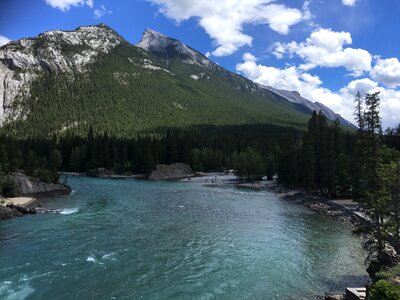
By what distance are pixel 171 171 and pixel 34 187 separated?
8153 cm

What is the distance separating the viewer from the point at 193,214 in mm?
63406

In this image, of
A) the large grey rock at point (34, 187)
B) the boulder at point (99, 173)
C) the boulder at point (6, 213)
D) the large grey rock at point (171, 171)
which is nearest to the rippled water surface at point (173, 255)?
the boulder at point (6, 213)

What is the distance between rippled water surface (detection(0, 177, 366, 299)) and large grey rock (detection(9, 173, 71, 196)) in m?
21.8

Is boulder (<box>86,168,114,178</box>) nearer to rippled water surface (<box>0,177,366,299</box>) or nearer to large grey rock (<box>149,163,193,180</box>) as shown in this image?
large grey rock (<box>149,163,193,180</box>)

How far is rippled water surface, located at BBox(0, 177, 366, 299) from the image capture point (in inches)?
1166

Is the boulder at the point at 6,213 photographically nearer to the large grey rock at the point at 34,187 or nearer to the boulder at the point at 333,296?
the large grey rock at the point at 34,187

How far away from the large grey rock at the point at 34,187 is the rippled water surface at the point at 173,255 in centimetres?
2176

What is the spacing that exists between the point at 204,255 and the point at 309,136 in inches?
2853

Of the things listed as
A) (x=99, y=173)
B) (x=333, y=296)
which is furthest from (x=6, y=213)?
(x=99, y=173)

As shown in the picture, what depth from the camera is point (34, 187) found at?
84625 mm

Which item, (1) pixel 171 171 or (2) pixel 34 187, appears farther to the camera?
(1) pixel 171 171

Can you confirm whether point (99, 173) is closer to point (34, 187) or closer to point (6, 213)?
point (34, 187)

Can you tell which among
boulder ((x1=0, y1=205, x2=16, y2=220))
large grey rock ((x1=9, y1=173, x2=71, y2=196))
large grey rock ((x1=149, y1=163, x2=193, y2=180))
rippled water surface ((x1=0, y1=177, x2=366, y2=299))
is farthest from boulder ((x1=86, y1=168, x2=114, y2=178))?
boulder ((x1=0, y1=205, x2=16, y2=220))

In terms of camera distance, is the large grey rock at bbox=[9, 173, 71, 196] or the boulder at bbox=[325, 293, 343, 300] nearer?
the boulder at bbox=[325, 293, 343, 300]
